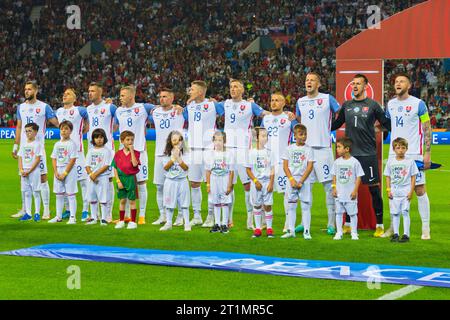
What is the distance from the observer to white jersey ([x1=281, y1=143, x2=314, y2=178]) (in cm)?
1226

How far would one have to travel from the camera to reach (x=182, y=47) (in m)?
43.9

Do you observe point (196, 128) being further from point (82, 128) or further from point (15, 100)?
point (15, 100)

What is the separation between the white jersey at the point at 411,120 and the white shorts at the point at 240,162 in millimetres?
2244

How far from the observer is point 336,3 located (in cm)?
4184

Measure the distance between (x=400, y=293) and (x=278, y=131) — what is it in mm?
5091

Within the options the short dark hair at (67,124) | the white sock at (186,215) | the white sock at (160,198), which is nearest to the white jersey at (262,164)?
the white sock at (186,215)

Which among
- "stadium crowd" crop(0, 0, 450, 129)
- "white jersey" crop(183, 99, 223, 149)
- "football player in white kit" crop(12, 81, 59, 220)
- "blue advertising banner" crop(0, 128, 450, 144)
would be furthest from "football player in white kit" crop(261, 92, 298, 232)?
"stadium crowd" crop(0, 0, 450, 129)

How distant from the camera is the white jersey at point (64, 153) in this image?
45.5ft

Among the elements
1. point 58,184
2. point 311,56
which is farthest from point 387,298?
point 311,56

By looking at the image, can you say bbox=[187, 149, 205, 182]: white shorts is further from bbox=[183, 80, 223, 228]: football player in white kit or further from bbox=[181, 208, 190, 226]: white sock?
bbox=[181, 208, 190, 226]: white sock

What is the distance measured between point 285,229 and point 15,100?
33.3m

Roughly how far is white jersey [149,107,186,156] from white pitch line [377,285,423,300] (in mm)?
5862

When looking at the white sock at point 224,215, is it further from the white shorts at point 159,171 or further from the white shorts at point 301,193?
the white shorts at point 159,171

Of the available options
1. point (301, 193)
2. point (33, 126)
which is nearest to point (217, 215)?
point (301, 193)
